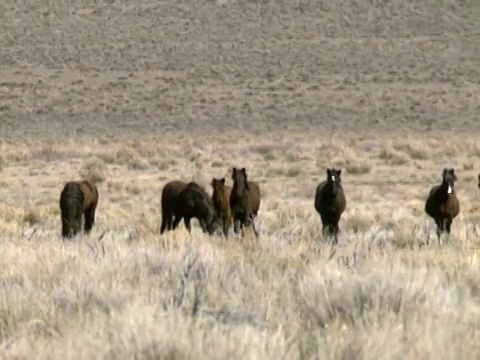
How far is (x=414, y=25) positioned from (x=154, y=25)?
17826 mm

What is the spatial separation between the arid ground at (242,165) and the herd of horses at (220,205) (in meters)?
0.44

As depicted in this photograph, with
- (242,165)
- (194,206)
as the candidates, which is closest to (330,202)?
(194,206)

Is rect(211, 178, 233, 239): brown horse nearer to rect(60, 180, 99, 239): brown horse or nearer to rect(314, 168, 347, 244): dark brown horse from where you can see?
rect(314, 168, 347, 244): dark brown horse

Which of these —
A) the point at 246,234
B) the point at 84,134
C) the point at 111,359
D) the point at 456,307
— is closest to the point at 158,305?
the point at 111,359

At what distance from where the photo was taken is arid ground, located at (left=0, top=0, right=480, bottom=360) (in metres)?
6.77

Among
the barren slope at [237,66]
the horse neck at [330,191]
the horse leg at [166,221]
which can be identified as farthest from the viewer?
the barren slope at [237,66]

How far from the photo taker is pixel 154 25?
225ft

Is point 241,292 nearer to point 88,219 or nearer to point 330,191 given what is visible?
A: point 330,191

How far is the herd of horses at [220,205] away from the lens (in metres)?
14.8

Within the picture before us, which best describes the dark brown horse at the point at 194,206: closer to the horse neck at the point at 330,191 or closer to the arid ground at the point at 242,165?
the arid ground at the point at 242,165

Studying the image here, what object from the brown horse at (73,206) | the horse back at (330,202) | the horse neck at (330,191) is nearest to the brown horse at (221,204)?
the horse back at (330,202)

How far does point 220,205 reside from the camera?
15.5 meters

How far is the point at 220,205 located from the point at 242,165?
18.6 metres

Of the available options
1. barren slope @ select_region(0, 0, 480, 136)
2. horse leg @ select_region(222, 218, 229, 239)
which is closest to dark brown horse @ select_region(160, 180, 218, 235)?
horse leg @ select_region(222, 218, 229, 239)
